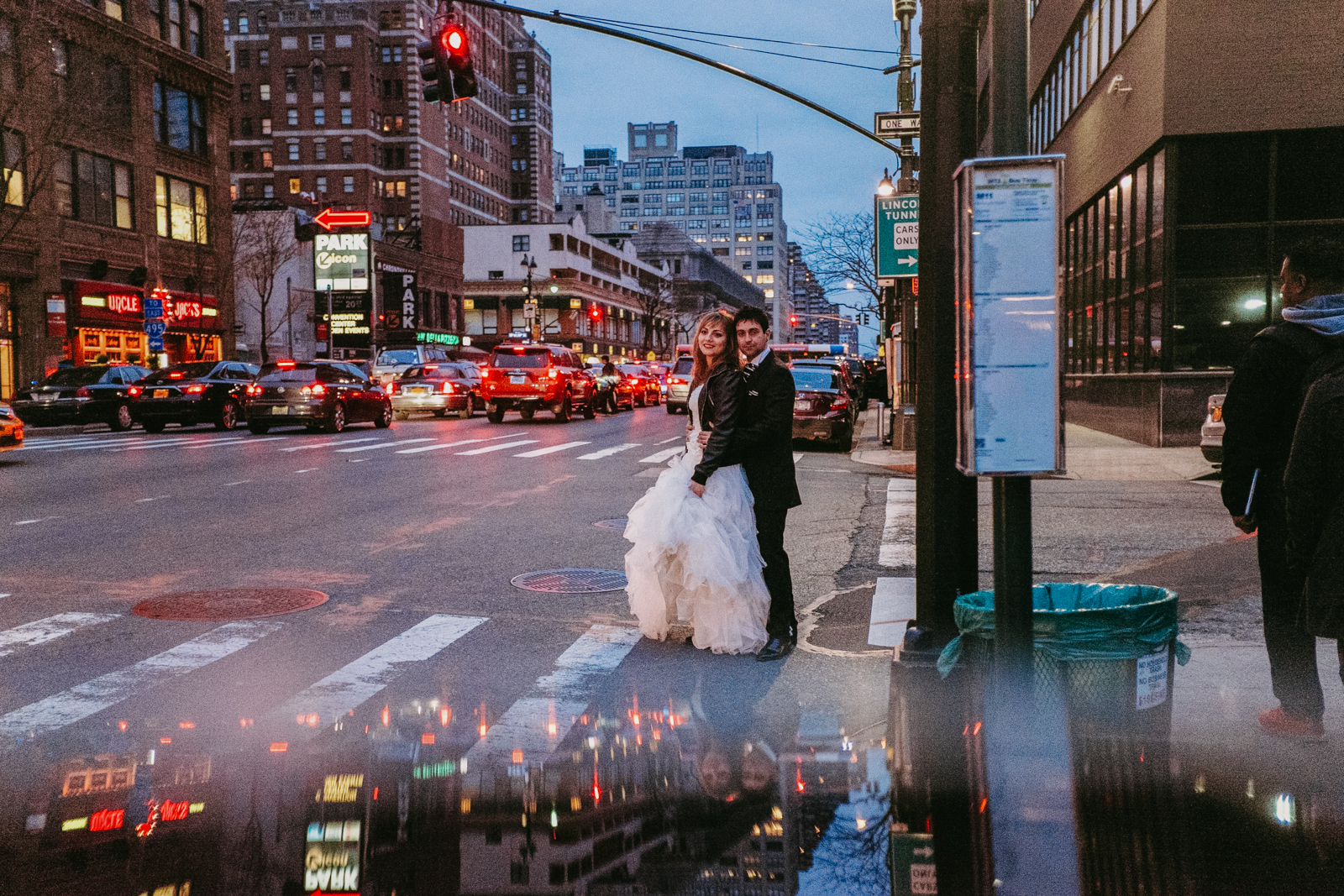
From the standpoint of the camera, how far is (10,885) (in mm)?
3455

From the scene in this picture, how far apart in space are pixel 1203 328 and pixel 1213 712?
17.1 m

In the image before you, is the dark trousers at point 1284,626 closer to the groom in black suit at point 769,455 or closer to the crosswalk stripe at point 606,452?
the groom in black suit at point 769,455

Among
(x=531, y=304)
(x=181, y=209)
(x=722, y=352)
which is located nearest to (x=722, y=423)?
(x=722, y=352)

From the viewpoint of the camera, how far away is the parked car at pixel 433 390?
3378 centimetres

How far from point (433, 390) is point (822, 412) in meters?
15.7

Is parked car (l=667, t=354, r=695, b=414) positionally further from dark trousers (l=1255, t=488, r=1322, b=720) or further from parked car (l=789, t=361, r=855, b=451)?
dark trousers (l=1255, t=488, r=1322, b=720)

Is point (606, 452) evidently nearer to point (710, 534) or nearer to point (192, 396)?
point (192, 396)

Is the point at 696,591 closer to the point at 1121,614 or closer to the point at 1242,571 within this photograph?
the point at 1121,614

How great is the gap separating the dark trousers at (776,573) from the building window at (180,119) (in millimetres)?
43904

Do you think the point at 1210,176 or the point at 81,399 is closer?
the point at 1210,176

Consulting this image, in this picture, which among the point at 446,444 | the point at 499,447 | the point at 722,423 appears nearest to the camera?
the point at 722,423

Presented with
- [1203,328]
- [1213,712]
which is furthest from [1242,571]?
[1203,328]

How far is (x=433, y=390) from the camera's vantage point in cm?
→ 3381

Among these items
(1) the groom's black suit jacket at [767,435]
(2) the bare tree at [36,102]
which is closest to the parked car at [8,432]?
(2) the bare tree at [36,102]
